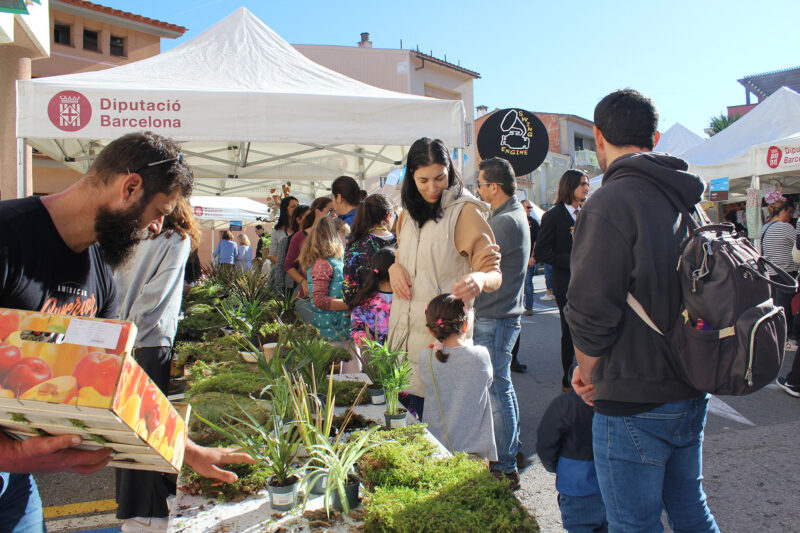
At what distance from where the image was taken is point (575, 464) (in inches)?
81.1

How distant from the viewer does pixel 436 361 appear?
277cm

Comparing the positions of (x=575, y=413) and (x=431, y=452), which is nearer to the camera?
(x=431, y=452)

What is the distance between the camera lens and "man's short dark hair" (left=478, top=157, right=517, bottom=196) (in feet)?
12.2

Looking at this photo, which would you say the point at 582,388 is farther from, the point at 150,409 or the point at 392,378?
the point at 150,409

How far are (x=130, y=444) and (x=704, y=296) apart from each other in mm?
1549

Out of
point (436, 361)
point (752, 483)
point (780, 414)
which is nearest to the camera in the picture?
point (436, 361)

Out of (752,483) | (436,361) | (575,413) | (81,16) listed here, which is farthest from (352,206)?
(81,16)

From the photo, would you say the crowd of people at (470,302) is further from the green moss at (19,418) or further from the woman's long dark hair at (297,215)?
the woman's long dark hair at (297,215)

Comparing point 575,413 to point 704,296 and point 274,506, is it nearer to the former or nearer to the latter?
point 704,296

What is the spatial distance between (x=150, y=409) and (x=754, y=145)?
35.2 feet

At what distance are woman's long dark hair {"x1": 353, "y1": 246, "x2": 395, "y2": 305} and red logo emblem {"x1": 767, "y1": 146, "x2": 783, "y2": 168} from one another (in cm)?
836

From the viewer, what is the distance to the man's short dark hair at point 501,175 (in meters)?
3.71

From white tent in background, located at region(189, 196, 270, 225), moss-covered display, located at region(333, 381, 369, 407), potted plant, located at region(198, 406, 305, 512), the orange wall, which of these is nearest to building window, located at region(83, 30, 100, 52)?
the orange wall

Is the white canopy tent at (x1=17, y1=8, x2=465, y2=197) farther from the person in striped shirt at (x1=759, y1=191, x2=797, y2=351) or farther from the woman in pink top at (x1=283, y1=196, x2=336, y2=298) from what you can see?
the person in striped shirt at (x1=759, y1=191, x2=797, y2=351)
